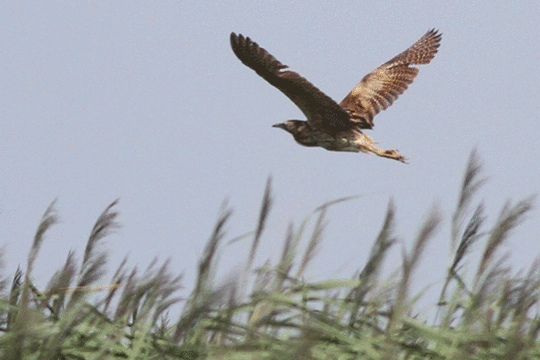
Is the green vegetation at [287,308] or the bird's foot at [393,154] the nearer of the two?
the green vegetation at [287,308]

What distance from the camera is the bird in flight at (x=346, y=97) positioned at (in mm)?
5395

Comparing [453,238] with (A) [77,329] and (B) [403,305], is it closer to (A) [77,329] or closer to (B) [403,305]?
(B) [403,305]

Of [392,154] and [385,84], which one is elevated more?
[385,84]

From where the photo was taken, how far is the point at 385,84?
7.84 m

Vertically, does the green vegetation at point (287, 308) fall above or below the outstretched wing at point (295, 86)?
below

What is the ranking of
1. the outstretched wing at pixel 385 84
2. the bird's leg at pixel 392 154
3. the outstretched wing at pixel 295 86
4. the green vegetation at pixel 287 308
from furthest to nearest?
1. the outstretched wing at pixel 385 84
2. the bird's leg at pixel 392 154
3. the outstretched wing at pixel 295 86
4. the green vegetation at pixel 287 308

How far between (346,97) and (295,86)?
204cm

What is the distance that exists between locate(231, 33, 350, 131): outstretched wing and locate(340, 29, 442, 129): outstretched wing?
632 mm

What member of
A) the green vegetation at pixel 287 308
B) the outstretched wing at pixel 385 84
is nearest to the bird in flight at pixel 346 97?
the outstretched wing at pixel 385 84

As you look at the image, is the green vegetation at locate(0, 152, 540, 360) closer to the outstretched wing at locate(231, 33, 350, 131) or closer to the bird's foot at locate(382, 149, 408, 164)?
the outstretched wing at locate(231, 33, 350, 131)

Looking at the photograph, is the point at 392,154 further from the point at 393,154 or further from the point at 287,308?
the point at 287,308

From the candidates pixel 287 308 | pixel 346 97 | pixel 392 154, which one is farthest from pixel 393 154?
pixel 287 308

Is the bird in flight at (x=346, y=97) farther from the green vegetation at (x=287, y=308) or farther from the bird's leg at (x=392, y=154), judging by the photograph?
the green vegetation at (x=287, y=308)

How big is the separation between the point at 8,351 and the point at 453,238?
1.79 metres
